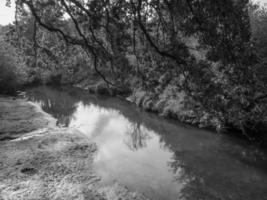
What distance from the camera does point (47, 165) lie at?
9688 millimetres

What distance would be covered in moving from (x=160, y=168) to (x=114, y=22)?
7386 mm

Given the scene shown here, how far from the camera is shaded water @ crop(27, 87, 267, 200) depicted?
8562mm

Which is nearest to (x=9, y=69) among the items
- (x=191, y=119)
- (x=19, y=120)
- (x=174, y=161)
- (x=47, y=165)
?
(x=19, y=120)

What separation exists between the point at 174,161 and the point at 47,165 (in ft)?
18.7

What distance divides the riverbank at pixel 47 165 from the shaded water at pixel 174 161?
709mm

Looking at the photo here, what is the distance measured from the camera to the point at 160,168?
10.4m

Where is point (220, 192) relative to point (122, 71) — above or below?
below

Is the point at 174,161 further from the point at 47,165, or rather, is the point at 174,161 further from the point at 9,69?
the point at 9,69

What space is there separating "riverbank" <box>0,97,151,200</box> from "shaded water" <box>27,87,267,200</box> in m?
0.71

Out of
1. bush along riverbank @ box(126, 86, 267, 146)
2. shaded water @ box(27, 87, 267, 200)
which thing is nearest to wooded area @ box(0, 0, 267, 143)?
bush along riverbank @ box(126, 86, 267, 146)

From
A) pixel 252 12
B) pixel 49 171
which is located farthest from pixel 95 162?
pixel 252 12

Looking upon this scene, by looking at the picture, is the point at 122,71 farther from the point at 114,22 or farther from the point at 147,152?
the point at 147,152

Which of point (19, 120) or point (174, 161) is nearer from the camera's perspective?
point (174, 161)

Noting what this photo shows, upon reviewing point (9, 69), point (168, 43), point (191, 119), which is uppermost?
point (168, 43)
